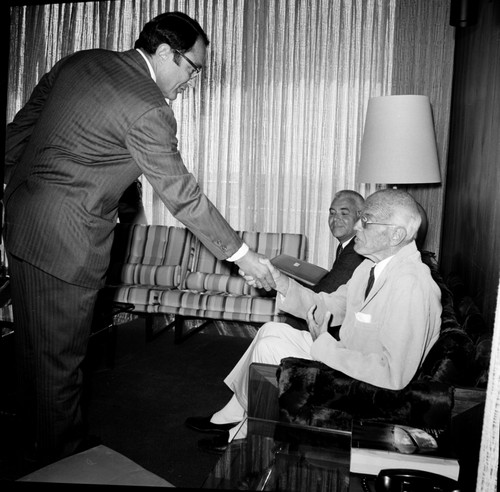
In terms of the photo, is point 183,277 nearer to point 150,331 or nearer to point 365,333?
point 150,331

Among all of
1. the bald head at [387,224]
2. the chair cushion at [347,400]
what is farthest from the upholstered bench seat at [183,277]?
the chair cushion at [347,400]

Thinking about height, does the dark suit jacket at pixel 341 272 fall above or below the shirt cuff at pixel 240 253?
below

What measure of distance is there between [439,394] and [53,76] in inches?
66.9

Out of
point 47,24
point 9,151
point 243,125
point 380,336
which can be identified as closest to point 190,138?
point 243,125

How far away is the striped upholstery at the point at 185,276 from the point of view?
4.37 meters

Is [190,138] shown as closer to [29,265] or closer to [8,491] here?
[29,265]

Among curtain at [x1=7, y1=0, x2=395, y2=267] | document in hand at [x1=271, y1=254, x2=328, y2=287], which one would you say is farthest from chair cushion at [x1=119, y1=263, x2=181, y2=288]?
document in hand at [x1=271, y1=254, x2=328, y2=287]

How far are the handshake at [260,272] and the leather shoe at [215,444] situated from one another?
27.0 inches

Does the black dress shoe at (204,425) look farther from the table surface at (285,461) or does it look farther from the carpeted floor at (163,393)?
the table surface at (285,461)

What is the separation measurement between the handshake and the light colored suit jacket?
35 cm

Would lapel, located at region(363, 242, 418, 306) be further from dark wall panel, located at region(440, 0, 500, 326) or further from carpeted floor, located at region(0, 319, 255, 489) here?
carpeted floor, located at region(0, 319, 255, 489)

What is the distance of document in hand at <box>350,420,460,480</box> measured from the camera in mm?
1426

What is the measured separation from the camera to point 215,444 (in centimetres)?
256

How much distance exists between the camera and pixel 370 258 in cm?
226
